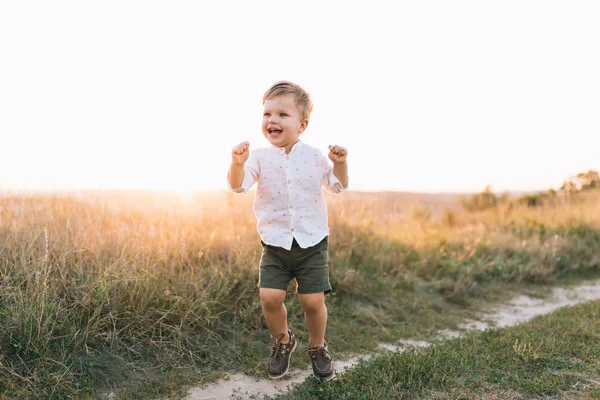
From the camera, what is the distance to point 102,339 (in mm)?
4113

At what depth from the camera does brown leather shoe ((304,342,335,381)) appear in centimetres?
391

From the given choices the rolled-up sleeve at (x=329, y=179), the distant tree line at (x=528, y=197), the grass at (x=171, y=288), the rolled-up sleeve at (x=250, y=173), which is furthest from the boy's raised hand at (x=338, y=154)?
the distant tree line at (x=528, y=197)

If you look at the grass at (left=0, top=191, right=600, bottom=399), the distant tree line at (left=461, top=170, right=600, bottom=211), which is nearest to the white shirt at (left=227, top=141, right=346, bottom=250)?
the grass at (left=0, top=191, right=600, bottom=399)

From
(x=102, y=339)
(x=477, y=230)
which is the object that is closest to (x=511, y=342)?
(x=102, y=339)

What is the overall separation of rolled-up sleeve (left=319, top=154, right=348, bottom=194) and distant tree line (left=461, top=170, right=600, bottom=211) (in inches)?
543

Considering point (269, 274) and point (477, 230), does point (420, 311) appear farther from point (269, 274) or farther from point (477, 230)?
point (477, 230)

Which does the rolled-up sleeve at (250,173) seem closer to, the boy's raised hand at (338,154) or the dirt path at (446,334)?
the boy's raised hand at (338,154)

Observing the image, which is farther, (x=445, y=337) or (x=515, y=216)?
(x=515, y=216)

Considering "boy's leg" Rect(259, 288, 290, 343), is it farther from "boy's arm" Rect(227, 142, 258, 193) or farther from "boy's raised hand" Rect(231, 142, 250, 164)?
"boy's raised hand" Rect(231, 142, 250, 164)

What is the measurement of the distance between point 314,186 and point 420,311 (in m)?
3.21

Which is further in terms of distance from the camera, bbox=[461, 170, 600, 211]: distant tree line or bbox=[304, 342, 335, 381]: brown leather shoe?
bbox=[461, 170, 600, 211]: distant tree line

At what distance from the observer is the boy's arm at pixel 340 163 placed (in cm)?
374

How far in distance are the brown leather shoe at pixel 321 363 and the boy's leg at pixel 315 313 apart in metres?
0.05

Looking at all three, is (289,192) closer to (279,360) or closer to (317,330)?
(317,330)
